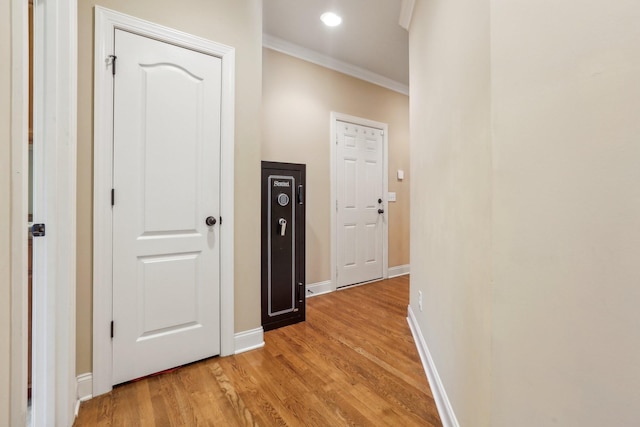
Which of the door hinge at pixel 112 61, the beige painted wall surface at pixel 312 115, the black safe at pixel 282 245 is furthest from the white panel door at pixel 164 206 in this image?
the beige painted wall surface at pixel 312 115

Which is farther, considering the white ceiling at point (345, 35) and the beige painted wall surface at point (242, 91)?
the white ceiling at point (345, 35)

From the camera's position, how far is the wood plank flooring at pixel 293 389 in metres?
1.36

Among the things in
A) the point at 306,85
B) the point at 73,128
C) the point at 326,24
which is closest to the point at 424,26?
the point at 326,24

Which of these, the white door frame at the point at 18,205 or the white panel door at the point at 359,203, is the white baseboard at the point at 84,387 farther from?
the white panel door at the point at 359,203

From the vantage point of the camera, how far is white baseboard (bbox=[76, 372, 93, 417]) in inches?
58.4

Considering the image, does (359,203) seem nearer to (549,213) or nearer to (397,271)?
(397,271)

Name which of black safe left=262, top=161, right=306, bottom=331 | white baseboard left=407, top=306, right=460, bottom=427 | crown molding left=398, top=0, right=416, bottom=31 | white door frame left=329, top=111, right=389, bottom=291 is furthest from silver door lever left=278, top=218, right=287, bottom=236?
crown molding left=398, top=0, right=416, bottom=31

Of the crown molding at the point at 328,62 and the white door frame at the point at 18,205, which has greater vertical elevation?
the crown molding at the point at 328,62

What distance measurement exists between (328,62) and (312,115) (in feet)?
2.24

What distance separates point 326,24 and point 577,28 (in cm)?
261

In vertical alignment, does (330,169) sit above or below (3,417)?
above

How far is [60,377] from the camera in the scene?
125 centimetres

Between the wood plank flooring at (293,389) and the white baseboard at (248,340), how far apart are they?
0.05 metres

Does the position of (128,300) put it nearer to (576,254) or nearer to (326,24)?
(576,254)
